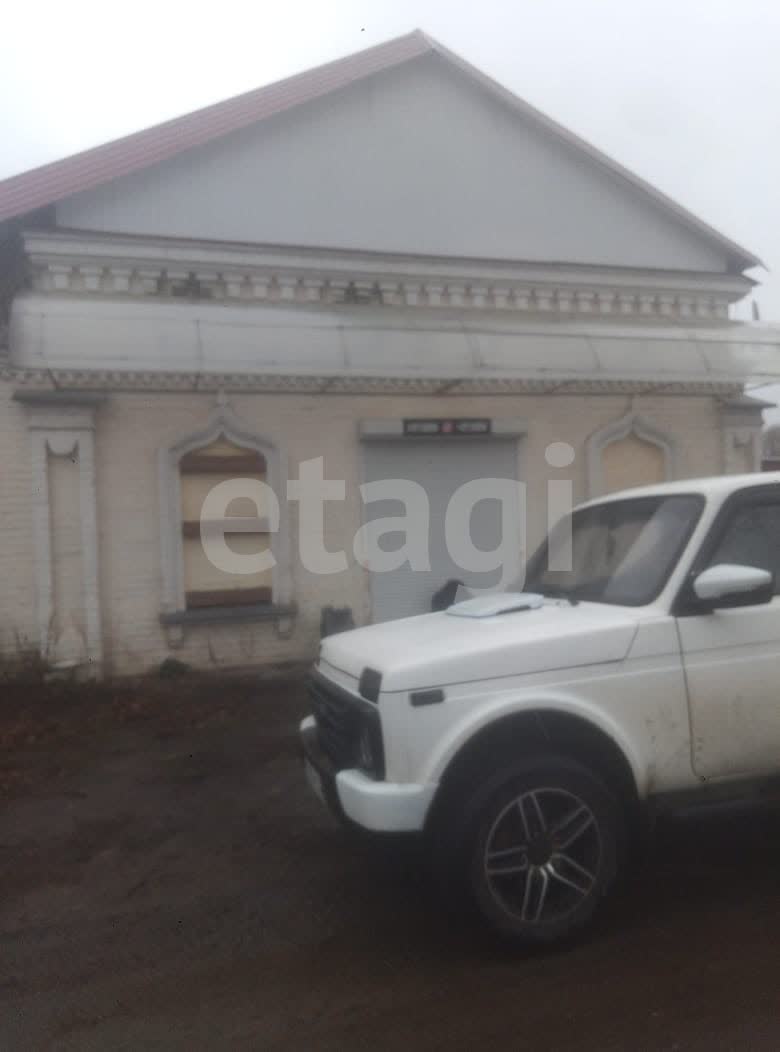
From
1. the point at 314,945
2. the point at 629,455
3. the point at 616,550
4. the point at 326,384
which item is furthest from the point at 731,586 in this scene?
the point at 629,455

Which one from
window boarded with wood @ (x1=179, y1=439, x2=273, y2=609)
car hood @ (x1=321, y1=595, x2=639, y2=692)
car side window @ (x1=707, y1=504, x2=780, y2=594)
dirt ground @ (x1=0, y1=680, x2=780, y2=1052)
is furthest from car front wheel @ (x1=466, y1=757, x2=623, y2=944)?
window boarded with wood @ (x1=179, y1=439, x2=273, y2=609)

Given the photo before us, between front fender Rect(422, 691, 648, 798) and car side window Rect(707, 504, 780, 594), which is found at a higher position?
car side window Rect(707, 504, 780, 594)

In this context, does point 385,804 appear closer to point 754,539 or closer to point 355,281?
point 754,539

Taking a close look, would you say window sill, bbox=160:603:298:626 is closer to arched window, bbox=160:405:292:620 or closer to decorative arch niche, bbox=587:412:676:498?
arched window, bbox=160:405:292:620

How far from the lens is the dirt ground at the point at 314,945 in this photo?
3172mm

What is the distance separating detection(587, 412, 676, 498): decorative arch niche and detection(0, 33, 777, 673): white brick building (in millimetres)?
33

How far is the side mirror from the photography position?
12.6 feet

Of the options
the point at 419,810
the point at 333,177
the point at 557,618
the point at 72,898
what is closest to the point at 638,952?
the point at 419,810

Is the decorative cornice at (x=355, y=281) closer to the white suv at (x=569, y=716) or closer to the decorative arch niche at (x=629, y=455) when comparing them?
the decorative arch niche at (x=629, y=455)

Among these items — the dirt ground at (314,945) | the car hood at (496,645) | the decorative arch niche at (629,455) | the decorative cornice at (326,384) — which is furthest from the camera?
the decorative arch niche at (629,455)

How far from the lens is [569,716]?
371 centimetres

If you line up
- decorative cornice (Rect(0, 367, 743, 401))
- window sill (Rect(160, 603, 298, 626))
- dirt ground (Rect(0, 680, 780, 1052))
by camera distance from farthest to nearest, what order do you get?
window sill (Rect(160, 603, 298, 626)), decorative cornice (Rect(0, 367, 743, 401)), dirt ground (Rect(0, 680, 780, 1052))

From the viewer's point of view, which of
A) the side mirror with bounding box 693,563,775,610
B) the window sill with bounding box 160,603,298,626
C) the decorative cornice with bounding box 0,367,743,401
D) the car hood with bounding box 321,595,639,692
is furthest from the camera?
the window sill with bounding box 160,603,298,626

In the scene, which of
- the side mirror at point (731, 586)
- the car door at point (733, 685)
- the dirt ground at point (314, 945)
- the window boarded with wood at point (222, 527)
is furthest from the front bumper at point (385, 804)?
the window boarded with wood at point (222, 527)
